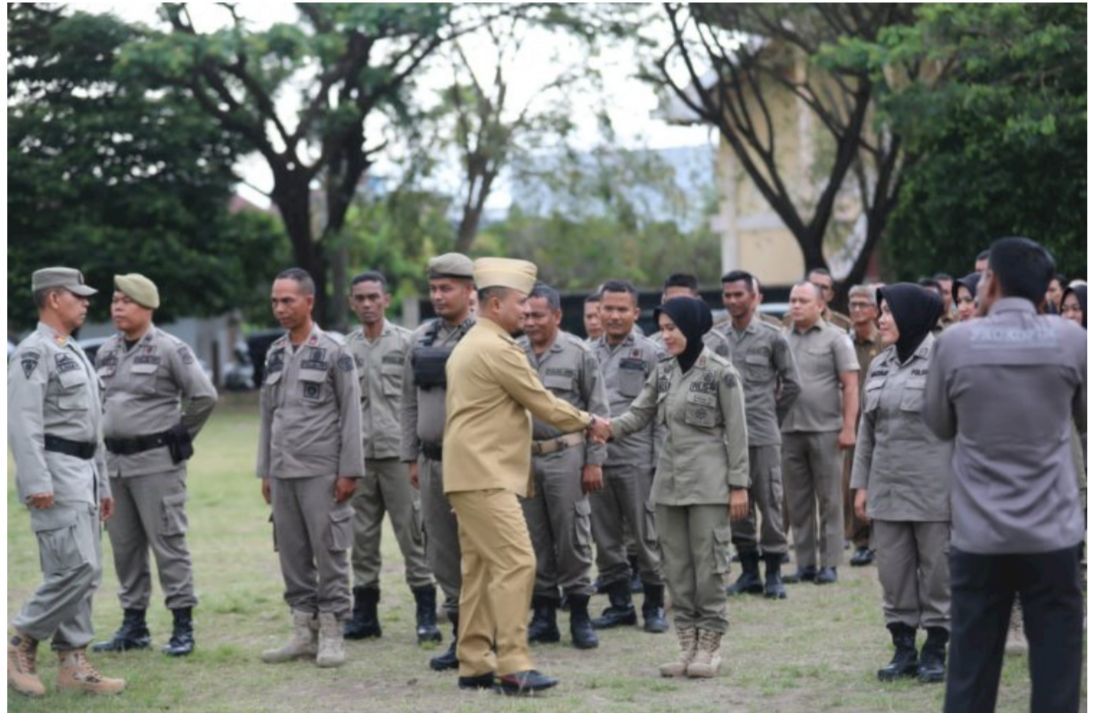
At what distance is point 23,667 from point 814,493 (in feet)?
18.8

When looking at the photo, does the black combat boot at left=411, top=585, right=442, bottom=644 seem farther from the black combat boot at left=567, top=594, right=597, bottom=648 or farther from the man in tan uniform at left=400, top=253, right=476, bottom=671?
the black combat boot at left=567, top=594, right=597, bottom=648

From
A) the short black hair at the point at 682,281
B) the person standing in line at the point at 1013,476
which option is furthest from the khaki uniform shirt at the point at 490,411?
the short black hair at the point at 682,281

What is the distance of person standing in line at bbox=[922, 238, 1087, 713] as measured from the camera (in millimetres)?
6238

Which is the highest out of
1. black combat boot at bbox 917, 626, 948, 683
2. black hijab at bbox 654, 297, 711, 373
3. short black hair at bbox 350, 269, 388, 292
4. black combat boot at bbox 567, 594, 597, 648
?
short black hair at bbox 350, 269, 388, 292

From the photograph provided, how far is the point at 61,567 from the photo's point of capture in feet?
27.6

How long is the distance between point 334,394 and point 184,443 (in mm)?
968

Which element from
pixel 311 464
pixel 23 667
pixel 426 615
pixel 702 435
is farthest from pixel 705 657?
pixel 23 667

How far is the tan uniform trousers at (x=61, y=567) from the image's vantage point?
842cm

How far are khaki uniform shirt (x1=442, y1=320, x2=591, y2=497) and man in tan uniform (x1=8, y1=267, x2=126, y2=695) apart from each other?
5.66ft

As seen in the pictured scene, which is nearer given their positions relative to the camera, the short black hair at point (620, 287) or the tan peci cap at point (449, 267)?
the tan peci cap at point (449, 267)

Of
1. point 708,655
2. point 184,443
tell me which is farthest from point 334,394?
point 708,655

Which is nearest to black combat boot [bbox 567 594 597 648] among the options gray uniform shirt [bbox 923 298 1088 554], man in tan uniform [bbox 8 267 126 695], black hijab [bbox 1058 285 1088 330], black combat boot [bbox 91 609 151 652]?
black combat boot [bbox 91 609 151 652]

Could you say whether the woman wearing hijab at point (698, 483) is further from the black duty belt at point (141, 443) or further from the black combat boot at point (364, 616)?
the black duty belt at point (141, 443)

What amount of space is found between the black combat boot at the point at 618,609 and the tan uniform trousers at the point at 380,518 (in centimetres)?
102
